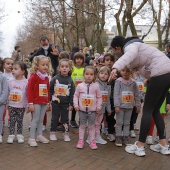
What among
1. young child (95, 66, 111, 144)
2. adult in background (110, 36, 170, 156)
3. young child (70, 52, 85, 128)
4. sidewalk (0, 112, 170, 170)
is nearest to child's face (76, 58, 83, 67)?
young child (70, 52, 85, 128)

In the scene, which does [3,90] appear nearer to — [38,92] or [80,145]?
[38,92]

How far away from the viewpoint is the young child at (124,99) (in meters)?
4.66

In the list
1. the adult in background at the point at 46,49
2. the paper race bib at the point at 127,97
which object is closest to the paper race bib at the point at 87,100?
the paper race bib at the point at 127,97

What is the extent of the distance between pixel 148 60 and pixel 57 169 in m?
2.05

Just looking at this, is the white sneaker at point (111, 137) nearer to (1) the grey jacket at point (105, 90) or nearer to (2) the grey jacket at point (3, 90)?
(1) the grey jacket at point (105, 90)

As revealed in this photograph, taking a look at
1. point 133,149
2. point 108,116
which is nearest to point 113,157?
point 133,149

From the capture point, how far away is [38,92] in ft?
15.2

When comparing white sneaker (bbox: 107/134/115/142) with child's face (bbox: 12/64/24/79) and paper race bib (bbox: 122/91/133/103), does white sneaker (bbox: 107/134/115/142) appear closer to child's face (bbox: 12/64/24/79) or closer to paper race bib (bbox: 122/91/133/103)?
paper race bib (bbox: 122/91/133/103)

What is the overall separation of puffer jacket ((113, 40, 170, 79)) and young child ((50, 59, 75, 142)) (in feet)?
4.44

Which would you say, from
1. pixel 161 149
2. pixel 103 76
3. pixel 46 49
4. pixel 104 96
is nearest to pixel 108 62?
pixel 103 76

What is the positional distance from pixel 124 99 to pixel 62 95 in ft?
3.74

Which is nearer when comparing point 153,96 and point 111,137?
point 153,96

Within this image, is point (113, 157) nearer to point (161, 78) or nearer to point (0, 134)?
point (161, 78)

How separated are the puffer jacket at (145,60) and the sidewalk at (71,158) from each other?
130 cm
